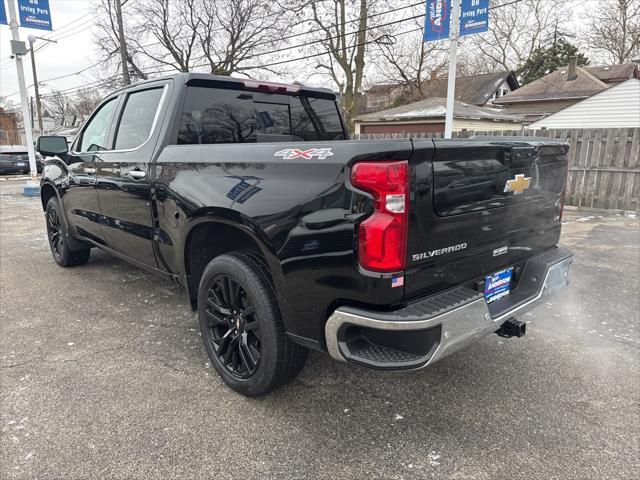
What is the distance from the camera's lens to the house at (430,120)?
21.7 meters

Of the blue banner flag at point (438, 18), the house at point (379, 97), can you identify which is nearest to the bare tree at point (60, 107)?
the house at point (379, 97)

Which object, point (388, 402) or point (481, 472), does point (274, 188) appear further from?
point (481, 472)

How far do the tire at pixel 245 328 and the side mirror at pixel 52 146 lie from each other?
2923mm

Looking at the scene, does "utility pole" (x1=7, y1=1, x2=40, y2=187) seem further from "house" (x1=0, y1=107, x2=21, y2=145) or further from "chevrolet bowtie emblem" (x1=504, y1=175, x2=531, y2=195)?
"house" (x1=0, y1=107, x2=21, y2=145)

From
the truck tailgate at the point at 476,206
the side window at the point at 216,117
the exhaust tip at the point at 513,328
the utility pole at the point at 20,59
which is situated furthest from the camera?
the utility pole at the point at 20,59

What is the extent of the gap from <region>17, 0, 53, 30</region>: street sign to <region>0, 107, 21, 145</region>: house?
45512mm

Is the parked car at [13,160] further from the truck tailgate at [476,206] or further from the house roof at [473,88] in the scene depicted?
the house roof at [473,88]

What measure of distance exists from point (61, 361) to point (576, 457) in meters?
3.22

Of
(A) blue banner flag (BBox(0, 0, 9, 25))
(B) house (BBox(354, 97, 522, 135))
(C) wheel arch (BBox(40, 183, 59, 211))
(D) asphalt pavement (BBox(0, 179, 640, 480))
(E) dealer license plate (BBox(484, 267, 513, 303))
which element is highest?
(A) blue banner flag (BBox(0, 0, 9, 25))

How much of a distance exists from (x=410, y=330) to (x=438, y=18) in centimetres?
824

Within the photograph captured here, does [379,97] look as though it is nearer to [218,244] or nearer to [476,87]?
[476,87]

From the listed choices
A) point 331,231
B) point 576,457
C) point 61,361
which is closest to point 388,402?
point 576,457

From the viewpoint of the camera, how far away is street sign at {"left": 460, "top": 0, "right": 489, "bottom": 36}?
789cm

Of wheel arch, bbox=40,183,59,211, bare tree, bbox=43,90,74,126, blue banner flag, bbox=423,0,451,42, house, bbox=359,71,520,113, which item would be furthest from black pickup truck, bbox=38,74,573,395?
bare tree, bbox=43,90,74,126
